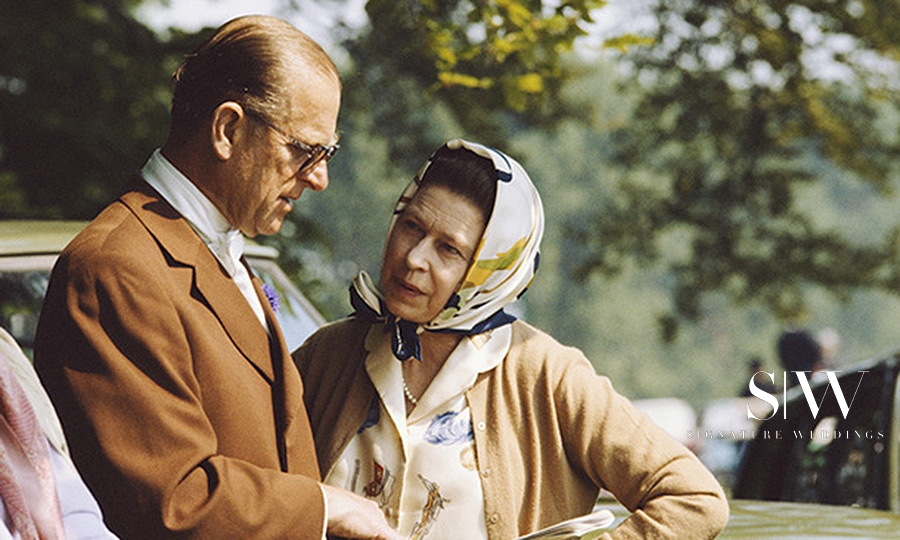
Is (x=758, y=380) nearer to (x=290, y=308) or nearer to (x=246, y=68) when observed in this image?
(x=290, y=308)

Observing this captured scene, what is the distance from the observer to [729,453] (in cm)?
1458

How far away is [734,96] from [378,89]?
11.0 feet

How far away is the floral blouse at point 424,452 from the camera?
2.63 meters

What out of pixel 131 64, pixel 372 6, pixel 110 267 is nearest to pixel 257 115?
pixel 110 267

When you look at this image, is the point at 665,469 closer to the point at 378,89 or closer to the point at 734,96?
the point at 734,96

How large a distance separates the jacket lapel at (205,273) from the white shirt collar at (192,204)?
0.02 m

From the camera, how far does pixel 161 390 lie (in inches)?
87.5

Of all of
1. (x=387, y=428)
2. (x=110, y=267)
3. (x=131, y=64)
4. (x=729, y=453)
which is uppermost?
(x=110, y=267)

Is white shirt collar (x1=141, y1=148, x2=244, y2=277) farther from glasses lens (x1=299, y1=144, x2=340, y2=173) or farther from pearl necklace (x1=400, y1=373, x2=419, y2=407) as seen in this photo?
pearl necklace (x1=400, y1=373, x2=419, y2=407)

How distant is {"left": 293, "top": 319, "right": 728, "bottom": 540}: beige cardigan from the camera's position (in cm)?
256

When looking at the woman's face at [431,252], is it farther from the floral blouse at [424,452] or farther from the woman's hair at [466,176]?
the floral blouse at [424,452]

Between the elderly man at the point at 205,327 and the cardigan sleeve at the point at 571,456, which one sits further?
the cardigan sleeve at the point at 571,456

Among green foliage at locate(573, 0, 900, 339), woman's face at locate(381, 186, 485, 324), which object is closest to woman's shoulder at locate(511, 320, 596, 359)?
woman's face at locate(381, 186, 485, 324)

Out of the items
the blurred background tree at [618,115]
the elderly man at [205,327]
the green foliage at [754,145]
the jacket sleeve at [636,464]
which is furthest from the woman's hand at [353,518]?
the green foliage at [754,145]
